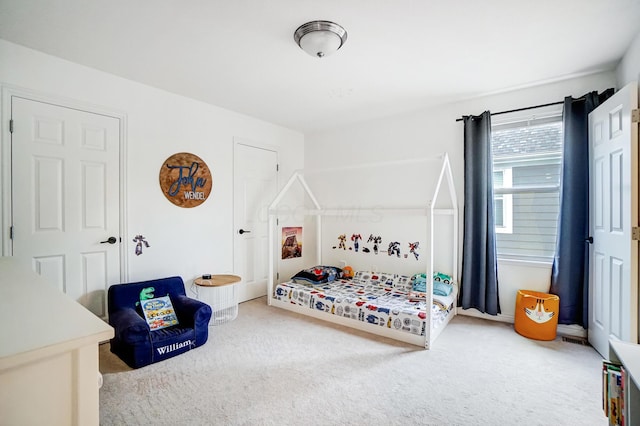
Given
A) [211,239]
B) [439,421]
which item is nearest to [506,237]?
[439,421]

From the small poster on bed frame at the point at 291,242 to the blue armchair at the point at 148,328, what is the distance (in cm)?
174

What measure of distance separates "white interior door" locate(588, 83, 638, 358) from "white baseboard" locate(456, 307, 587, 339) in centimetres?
13

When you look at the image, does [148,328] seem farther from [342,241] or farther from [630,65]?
[630,65]

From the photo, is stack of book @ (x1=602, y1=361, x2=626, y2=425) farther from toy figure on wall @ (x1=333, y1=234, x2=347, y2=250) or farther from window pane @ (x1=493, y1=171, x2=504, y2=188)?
toy figure on wall @ (x1=333, y1=234, x2=347, y2=250)

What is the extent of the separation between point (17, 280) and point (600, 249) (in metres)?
4.06

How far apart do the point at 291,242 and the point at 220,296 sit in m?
1.56

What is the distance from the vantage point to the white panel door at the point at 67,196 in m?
2.36

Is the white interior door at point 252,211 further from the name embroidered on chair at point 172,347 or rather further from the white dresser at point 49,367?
the white dresser at point 49,367

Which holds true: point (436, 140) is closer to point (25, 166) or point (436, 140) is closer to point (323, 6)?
point (323, 6)

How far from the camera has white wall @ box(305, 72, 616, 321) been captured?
2.99 metres

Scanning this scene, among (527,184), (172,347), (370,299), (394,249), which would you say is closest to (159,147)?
(172,347)

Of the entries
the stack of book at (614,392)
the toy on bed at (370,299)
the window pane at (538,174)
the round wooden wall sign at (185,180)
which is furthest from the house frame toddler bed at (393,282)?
the stack of book at (614,392)

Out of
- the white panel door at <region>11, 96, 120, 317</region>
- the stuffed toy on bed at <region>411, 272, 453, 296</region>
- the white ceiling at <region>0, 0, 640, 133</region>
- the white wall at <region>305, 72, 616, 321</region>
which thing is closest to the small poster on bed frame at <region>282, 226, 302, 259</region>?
the white wall at <region>305, 72, 616, 321</region>

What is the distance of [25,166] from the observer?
93.0 inches
